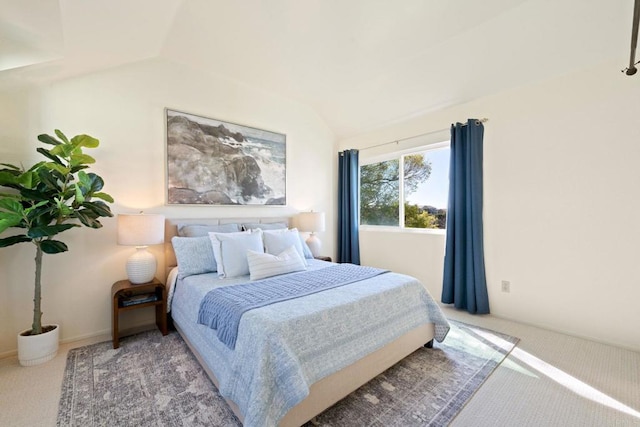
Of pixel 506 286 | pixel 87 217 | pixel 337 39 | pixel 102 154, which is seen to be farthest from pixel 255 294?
pixel 506 286

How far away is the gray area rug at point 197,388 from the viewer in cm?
154

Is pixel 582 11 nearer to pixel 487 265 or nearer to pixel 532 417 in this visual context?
pixel 487 265

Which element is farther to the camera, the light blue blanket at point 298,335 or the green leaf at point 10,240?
the green leaf at point 10,240

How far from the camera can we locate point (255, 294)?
185cm

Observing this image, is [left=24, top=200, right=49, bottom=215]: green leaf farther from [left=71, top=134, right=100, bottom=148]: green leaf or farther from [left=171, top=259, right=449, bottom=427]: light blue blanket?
[left=171, top=259, right=449, bottom=427]: light blue blanket

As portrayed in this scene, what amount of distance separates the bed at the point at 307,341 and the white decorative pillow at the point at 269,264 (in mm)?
125

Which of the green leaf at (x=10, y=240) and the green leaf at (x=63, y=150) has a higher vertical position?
the green leaf at (x=63, y=150)

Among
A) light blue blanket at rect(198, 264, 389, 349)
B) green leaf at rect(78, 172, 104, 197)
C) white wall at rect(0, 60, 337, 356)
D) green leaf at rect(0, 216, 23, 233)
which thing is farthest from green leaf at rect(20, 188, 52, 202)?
light blue blanket at rect(198, 264, 389, 349)

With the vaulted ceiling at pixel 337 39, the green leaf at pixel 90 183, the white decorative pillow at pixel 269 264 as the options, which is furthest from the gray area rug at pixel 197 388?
the vaulted ceiling at pixel 337 39

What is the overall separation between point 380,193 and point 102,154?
3519 mm

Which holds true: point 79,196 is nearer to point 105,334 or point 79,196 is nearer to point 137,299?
point 137,299

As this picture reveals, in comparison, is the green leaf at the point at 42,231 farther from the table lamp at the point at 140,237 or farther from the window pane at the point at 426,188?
the window pane at the point at 426,188

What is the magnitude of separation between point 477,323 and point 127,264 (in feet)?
11.6

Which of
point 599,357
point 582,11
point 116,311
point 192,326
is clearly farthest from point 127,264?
point 582,11
